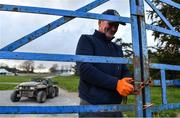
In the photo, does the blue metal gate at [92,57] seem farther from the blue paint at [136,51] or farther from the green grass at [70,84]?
the green grass at [70,84]

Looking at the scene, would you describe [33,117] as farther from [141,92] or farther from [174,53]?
[174,53]

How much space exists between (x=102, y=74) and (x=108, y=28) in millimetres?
463

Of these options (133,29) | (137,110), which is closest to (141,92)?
(137,110)

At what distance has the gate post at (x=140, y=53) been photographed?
12.6 feet

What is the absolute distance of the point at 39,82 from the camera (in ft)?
70.3

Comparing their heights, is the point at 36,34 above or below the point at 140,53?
above

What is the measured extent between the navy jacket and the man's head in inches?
1.8

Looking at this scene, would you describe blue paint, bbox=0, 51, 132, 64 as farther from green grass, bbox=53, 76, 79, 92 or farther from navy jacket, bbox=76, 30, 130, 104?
green grass, bbox=53, 76, 79, 92

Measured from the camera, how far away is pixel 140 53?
12.9ft

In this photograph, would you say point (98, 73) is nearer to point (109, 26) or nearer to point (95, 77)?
point (95, 77)

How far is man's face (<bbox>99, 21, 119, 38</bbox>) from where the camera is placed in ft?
13.4

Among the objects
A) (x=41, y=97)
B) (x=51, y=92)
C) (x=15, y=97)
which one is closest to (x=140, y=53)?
(x=41, y=97)

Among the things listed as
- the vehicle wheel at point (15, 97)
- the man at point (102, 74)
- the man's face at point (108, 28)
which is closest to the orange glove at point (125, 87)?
the man at point (102, 74)

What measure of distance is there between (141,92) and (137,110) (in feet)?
0.49
